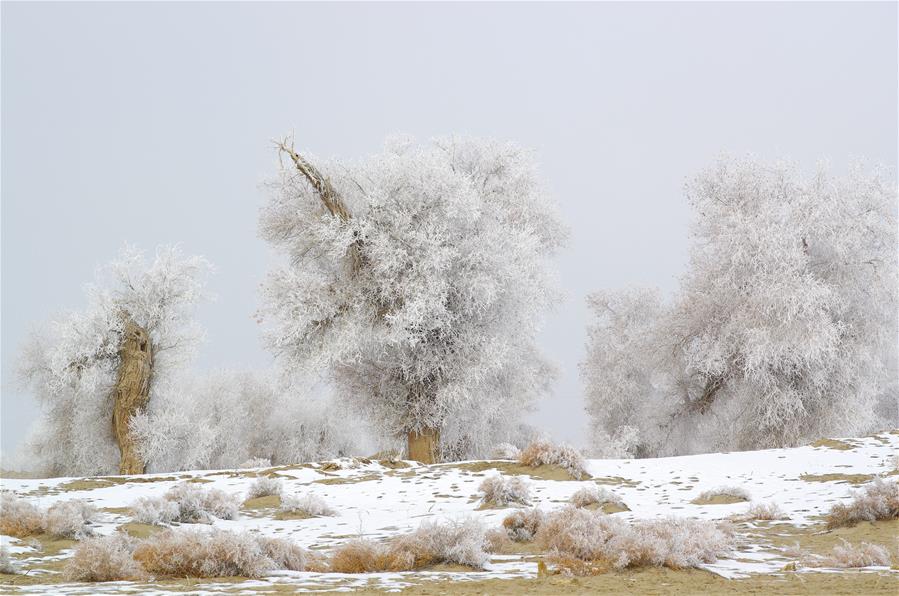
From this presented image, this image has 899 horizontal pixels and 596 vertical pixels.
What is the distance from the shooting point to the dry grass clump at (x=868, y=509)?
980 centimetres

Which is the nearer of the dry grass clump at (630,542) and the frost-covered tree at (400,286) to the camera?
the dry grass clump at (630,542)

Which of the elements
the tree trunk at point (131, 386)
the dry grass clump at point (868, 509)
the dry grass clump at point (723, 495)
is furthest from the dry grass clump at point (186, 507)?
the tree trunk at point (131, 386)

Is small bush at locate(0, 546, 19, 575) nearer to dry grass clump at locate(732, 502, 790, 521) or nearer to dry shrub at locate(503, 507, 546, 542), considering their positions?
dry shrub at locate(503, 507, 546, 542)

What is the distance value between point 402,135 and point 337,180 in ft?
14.7

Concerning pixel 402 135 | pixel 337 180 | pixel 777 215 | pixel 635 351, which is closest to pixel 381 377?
pixel 337 180

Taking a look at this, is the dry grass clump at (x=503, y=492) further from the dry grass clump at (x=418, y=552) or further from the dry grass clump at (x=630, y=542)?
the dry grass clump at (x=418, y=552)

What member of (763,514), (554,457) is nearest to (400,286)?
(554,457)

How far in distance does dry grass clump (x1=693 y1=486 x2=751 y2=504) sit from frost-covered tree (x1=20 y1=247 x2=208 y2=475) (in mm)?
15606

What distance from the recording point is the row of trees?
20.3 meters

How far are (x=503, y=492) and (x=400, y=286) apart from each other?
8346 mm

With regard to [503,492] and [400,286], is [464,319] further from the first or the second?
[503,492]

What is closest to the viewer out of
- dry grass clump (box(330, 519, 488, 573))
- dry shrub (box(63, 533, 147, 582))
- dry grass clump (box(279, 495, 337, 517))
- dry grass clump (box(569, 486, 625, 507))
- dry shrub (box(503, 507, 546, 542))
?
dry shrub (box(63, 533, 147, 582))

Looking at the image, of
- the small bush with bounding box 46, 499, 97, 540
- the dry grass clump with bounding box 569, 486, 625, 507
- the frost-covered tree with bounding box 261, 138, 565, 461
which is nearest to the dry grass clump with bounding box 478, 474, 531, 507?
the dry grass clump with bounding box 569, 486, 625, 507

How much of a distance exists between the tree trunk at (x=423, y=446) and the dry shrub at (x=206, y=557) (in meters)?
14.1
